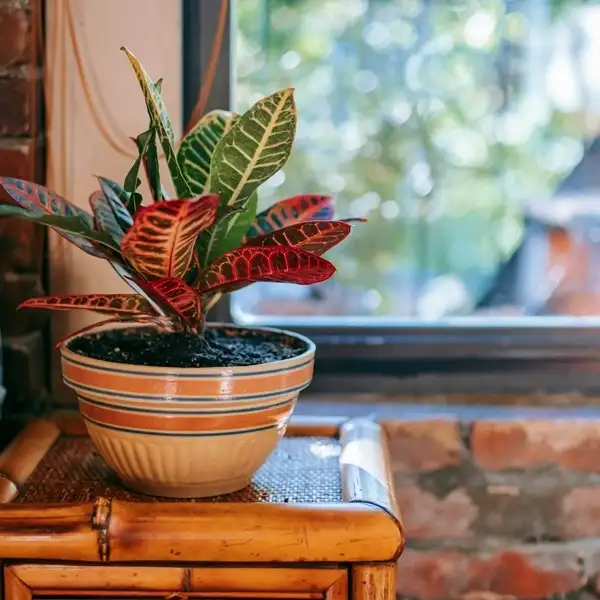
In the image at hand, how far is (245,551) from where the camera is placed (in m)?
0.73

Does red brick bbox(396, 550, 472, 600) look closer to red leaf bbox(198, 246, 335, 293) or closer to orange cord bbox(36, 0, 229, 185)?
red leaf bbox(198, 246, 335, 293)

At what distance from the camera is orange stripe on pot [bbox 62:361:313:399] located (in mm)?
749

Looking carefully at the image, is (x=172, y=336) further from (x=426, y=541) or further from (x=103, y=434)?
(x=426, y=541)

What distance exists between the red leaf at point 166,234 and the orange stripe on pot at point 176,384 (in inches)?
3.9

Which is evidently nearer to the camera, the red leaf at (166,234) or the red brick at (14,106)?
the red leaf at (166,234)

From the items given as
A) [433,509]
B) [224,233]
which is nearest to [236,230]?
[224,233]

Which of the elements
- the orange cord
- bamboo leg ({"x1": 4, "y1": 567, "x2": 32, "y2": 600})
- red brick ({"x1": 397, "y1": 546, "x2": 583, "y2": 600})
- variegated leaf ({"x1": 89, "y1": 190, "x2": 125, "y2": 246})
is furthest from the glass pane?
bamboo leg ({"x1": 4, "y1": 567, "x2": 32, "y2": 600})

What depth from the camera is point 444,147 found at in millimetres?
1687

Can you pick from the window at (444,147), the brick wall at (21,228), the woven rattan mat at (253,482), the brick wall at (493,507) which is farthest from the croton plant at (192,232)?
the window at (444,147)

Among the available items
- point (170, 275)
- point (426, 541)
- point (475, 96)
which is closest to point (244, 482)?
point (170, 275)

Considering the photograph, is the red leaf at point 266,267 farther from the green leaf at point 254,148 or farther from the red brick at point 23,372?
the red brick at point 23,372

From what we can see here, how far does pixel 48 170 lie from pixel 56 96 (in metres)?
0.10

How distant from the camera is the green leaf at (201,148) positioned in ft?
2.79

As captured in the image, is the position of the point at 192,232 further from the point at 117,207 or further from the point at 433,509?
the point at 433,509
